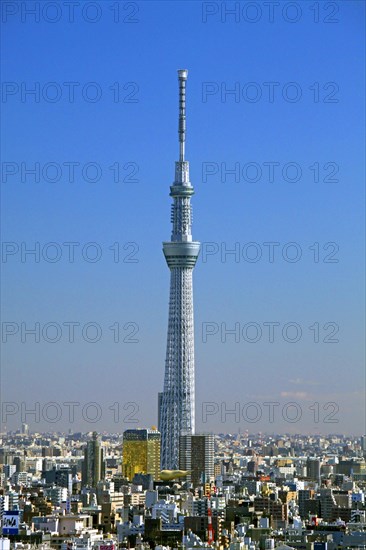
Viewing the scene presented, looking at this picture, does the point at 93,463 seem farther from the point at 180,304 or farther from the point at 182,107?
the point at 182,107

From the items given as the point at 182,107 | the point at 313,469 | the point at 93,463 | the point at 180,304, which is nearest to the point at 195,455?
the point at 93,463

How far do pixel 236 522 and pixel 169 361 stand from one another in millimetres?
13801

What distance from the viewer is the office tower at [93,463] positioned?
41531 mm

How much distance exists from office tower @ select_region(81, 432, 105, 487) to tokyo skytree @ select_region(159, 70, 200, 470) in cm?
219

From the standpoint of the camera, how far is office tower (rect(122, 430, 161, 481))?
140ft

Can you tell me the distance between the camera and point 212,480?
42656mm

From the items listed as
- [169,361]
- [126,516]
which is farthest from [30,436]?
[126,516]

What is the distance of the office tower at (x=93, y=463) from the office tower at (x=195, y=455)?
77.1 inches

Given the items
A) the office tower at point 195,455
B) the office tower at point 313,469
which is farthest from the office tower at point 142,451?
the office tower at point 313,469

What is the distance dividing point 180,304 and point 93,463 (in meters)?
4.85

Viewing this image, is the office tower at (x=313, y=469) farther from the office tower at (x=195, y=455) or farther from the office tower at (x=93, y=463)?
the office tower at (x=93, y=463)

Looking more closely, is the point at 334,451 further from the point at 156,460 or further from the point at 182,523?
the point at 182,523

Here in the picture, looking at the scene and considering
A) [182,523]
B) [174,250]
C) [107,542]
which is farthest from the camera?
[174,250]

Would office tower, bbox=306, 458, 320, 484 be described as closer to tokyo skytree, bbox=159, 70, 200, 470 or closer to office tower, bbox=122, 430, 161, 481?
office tower, bbox=122, 430, 161, 481
